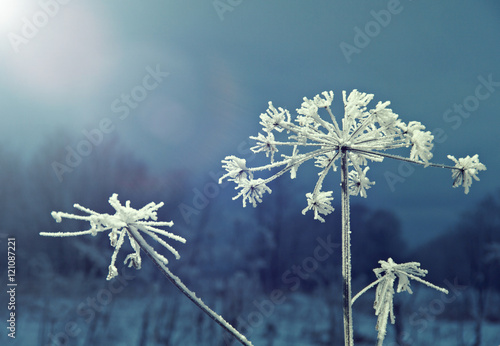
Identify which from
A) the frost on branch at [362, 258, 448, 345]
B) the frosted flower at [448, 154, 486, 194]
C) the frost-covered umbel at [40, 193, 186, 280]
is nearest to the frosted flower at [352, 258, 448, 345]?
the frost on branch at [362, 258, 448, 345]

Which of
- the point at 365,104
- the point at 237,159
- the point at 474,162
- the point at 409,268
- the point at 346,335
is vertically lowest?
the point at 346,335

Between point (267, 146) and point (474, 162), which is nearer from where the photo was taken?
point (474, 162)

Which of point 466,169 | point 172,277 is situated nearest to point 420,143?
point 466,169

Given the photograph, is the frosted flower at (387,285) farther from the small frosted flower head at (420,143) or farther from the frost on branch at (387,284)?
the small frosted flower head at (420,143)

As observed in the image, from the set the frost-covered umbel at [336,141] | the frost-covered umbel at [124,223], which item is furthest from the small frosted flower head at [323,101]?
the frost-covered umbel at [124,223]

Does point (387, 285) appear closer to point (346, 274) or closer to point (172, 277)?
A: point (346, 274)

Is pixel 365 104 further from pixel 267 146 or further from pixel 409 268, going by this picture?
pixel 409 268

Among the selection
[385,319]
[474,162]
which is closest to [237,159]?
[385,319]

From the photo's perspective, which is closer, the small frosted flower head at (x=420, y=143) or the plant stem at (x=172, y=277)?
the plant stem at (x=172, y=277)
